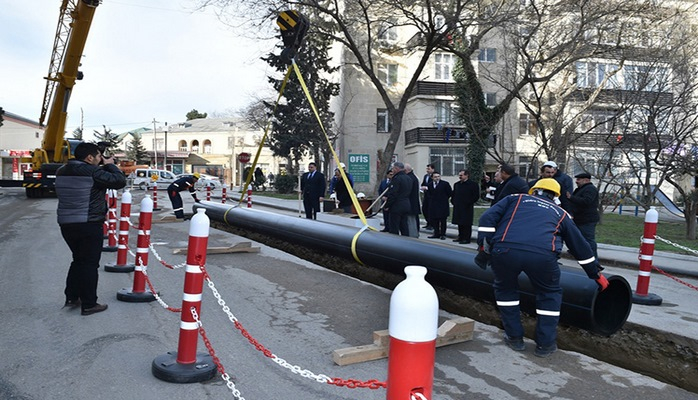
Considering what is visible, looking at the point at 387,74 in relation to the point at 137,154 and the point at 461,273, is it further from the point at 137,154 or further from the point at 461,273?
the point at 137,154

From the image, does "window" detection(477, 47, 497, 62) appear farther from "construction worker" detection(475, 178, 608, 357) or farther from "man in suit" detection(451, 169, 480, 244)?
"construction worker" detection(475, 178, 608, 357)

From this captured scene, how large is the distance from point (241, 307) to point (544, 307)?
316 cm

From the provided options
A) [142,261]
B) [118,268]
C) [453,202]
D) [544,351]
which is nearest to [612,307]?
[544,351]

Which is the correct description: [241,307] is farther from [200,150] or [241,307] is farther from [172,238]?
[200,150]

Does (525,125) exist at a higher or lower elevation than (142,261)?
higher

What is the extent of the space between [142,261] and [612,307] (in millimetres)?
4954

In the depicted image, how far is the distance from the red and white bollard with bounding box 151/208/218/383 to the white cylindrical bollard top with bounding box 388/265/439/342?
81.6 inches

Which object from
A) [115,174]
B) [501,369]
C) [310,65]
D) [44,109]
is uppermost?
[310,65]

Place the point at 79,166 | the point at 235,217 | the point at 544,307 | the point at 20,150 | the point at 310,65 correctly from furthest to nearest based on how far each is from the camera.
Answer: the point at 20,150, the point at 310,65, the point at 235,217, the point at 79,166, the point at 544,307

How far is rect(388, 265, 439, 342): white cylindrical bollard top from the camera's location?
180 cm

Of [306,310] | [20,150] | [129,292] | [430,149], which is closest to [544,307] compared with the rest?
[306,310]

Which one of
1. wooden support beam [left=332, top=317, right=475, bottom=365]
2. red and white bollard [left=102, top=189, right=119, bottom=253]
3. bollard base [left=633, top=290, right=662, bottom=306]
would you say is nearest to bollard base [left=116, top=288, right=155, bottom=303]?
wooden support beam [left=332, top=317, right=475, bottom=365]

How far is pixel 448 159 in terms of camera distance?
120ft

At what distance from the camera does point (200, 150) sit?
74312mm
